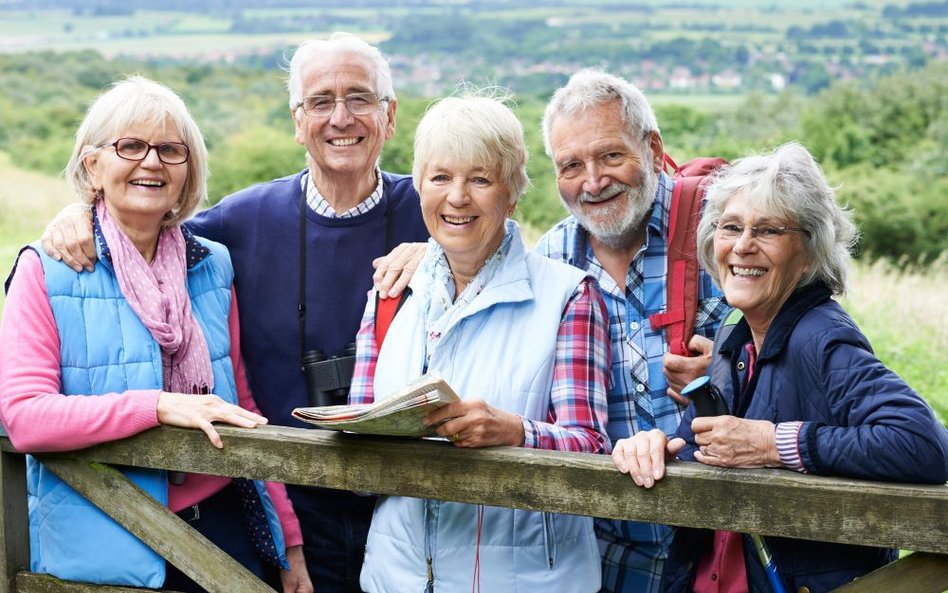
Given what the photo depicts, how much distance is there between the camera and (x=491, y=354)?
9.86 ft

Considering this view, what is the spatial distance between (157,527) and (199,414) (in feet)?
1.24

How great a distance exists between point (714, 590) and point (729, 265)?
35.6 inches

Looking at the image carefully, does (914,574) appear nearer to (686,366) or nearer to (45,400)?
→ (686,366)

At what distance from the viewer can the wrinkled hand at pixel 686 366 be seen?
11.3 feet

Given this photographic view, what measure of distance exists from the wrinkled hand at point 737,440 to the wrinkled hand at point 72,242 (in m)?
1.82

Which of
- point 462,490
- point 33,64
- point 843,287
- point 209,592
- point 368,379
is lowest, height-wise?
point 209,592

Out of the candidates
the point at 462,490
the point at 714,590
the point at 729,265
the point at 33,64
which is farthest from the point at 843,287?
the point at 33,64

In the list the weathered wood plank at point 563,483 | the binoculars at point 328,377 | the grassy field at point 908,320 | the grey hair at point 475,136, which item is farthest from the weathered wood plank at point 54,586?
the grassy field at point 908,320

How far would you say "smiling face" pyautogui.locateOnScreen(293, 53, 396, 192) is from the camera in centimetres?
392

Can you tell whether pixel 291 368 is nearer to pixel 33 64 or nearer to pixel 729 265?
pixel 729 265

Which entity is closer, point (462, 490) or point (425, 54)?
point (462, 490)

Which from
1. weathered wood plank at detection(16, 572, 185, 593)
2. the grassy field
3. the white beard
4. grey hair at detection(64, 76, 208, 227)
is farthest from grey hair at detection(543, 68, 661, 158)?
the grassy field

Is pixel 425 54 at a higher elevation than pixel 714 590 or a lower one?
higher

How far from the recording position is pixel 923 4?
77750 mm
